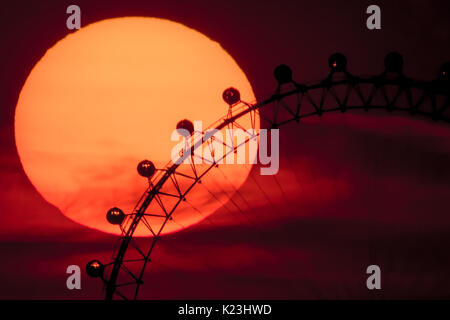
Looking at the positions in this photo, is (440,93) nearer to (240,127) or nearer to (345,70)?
(345,70)

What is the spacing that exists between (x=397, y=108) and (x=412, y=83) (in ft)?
4.07

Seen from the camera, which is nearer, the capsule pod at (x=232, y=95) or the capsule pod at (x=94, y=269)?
the capsule pod at (x=232, y=95)

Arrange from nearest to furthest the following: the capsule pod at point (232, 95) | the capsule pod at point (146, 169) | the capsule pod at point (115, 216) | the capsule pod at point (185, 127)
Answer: the capsule pod at point (232, 95) < the capsule pod at point (185, 127) < the capsule pod at point (146, 169) < the capsule pod at point (115, 216)

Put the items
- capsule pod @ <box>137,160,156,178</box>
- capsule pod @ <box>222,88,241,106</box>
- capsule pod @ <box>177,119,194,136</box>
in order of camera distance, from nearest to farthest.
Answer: capsule pod @ <box>222,88,241,106</box> < capsule pod @ <box>177,119,194,136</box> < capsule pod @ <box>137,160,156,178</box>

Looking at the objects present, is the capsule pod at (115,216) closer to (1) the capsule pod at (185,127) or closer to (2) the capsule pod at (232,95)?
(1) the capsule pod at (185,127)

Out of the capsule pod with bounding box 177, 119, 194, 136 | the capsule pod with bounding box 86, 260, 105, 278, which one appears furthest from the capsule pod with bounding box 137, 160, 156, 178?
the capsule pod with bounding box 86, 260, 105, 278

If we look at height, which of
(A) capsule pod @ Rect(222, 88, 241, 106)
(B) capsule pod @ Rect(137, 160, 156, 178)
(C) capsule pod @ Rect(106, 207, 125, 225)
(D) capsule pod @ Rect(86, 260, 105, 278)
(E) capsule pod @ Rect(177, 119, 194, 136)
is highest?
(A) capsule pod @ Rect(222, 88, 241, 106)

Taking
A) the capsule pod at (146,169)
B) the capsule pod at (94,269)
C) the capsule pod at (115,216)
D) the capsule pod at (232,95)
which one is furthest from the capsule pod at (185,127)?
the capsule pod at (94,269)

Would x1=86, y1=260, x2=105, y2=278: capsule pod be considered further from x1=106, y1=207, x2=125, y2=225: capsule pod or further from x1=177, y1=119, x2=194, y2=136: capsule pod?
x1=177, y1=119, x2=194, y2=136: capsule pod

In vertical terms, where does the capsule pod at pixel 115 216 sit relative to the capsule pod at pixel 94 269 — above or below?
above

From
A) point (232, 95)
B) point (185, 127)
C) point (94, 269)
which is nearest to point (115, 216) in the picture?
point (94, 269)
